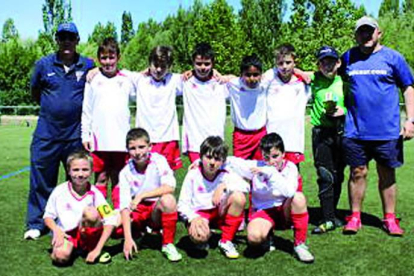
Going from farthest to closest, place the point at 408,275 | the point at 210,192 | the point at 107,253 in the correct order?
1. the point at 210,192
2. the point at 107,253
3. the point at 408,275

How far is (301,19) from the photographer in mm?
25188

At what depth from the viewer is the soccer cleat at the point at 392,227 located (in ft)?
16.3

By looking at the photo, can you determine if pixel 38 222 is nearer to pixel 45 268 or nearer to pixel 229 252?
pixel 45 268

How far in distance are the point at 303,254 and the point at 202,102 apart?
6.08ft

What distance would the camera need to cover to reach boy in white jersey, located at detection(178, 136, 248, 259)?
14.5ft

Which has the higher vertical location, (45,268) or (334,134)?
(334,134)

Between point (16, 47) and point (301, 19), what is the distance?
58.1 feet

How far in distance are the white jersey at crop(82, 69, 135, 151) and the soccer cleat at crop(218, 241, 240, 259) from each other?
1.46m

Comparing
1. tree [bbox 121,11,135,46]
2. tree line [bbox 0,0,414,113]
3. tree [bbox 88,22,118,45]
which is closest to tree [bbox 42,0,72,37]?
tree line [bbox 0,0,414,113]

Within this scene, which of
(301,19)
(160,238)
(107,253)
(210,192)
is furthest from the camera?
(301,19)

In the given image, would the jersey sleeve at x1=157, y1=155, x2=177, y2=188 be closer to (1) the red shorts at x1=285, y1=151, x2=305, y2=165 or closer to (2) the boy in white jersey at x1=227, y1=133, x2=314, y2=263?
(2) the boy in white jersey at x1=227, y1=133, x2=314, y2=263

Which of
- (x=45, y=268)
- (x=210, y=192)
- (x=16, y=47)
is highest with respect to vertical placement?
(x=16, y=47)

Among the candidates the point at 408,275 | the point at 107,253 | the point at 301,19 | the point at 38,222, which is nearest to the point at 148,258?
the point at 107,253

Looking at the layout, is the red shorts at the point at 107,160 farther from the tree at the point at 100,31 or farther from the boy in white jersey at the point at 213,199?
the tree at the point at 100,31
